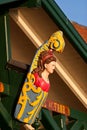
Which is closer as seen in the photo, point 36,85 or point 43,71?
point 36,85

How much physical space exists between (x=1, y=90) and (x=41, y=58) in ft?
2.42

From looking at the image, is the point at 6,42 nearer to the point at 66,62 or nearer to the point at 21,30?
the point at 21,30

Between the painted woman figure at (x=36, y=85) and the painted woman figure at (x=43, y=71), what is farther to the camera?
the painted woman figure at (x=43, y=71)

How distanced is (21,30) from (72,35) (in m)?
0.82

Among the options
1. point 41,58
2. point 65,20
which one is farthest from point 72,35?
point 41,58

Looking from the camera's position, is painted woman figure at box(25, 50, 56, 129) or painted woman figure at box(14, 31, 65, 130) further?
painted woman figure at box(25, 50, 56, 129)

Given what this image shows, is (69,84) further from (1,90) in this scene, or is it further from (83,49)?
(1,90)

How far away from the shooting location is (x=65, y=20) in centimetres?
971

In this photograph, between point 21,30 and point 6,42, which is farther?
point 21,30

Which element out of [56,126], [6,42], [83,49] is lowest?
[56,126]

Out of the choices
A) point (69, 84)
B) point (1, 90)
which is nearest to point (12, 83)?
point (1, 90)

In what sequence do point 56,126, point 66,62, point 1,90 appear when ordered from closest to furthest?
point 1,90, point 56,126, point 66,62

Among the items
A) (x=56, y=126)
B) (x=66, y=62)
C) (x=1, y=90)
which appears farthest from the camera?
(x=66, y=62)

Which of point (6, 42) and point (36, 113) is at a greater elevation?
point (6, 42)
